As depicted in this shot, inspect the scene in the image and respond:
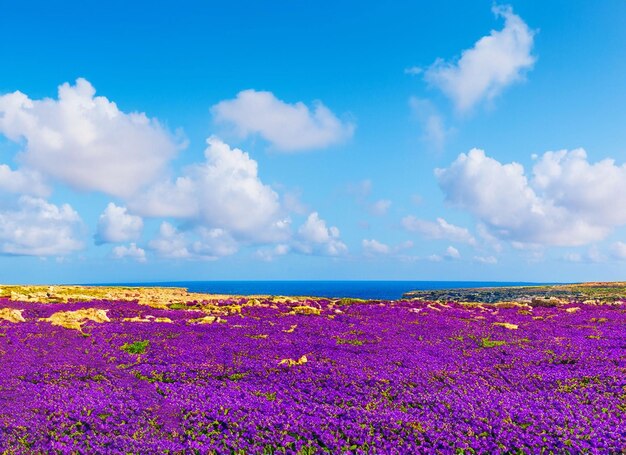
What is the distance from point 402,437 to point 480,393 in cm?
484

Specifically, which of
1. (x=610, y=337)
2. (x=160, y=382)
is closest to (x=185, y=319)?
(x=160, y=382)

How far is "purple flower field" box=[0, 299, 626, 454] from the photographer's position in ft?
36.5

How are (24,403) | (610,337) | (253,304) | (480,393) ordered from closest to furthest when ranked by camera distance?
(24,403) → (480,393) → (610,337) → (253,304)

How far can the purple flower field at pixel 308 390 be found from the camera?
36.5 feet

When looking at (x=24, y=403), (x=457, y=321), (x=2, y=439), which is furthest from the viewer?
(x=457, y=321)

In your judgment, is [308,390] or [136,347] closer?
[308,390]

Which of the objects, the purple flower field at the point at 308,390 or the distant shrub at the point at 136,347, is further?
the distant shrub at the point at 136,347

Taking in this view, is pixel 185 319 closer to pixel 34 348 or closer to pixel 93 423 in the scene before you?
pixel 34 348

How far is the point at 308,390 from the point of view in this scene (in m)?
15.2

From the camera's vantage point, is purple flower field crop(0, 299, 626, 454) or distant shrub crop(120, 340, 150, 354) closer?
purple flower field crop(0, 299, 626, 454)

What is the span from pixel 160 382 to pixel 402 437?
992 centimetres

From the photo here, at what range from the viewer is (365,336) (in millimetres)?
26688

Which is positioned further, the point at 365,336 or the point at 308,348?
the point at 365,336

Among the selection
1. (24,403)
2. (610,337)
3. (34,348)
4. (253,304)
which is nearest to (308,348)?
(24,403)
